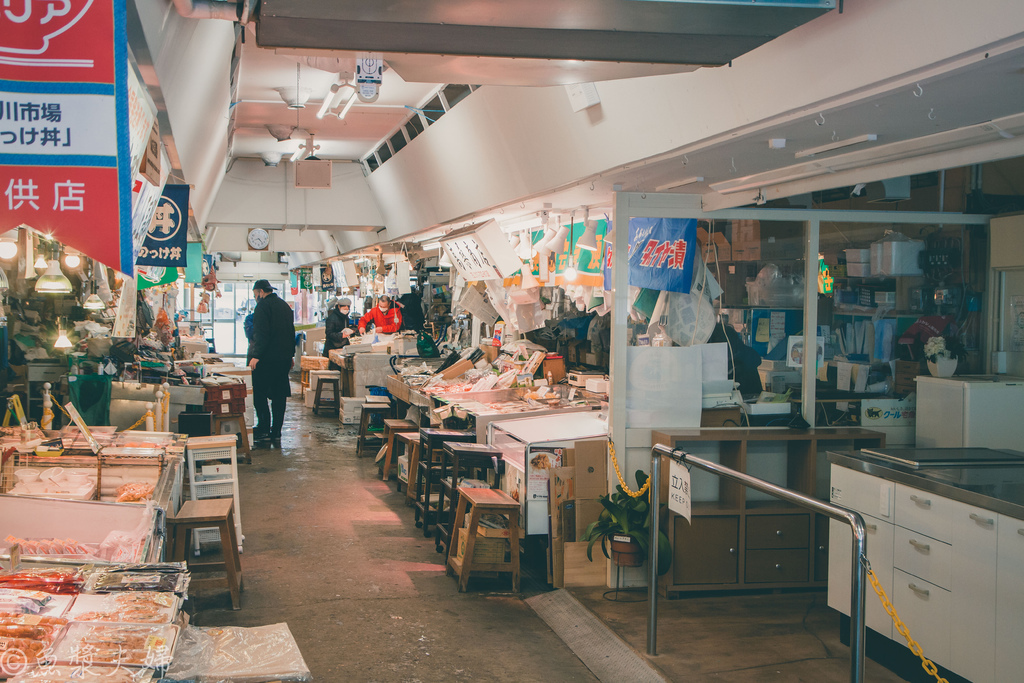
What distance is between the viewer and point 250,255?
2822cm

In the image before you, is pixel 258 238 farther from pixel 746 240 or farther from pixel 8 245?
pixel 746 240

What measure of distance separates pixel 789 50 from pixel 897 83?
509mm

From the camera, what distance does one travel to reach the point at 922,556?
4.00m

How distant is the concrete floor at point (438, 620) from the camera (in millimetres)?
4336

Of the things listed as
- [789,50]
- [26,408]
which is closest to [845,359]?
[789,50]

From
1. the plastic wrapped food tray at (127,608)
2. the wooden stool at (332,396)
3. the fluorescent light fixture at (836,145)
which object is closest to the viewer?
the plastic wrapped food tray at (127,608)

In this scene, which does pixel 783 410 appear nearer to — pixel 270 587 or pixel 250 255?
pixel 270 587

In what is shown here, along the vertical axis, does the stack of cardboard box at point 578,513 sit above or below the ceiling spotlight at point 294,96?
below

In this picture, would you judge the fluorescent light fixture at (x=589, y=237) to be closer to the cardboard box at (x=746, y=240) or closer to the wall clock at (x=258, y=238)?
the cardboard box at (x=746, y=240)

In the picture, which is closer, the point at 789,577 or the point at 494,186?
the point at 789,577

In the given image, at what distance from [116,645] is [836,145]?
362 centimetres

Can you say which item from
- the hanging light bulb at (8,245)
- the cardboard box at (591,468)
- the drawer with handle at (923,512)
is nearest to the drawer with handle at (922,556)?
the drawer with handle at (923,512)

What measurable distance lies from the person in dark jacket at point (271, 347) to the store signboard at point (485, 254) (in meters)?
2.99

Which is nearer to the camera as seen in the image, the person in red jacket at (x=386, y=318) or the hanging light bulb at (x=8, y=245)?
the hanging light bulb at (x=8, y=245)
